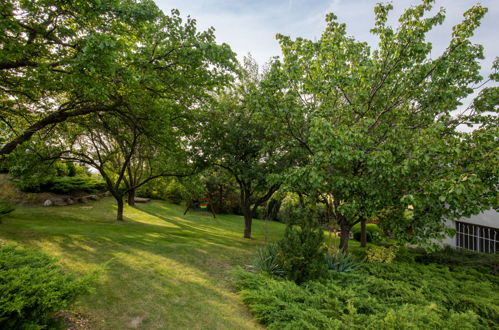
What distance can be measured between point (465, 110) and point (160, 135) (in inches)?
469

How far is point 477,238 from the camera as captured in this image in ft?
40.0

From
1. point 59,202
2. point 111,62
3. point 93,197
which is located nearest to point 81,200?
point 93,197

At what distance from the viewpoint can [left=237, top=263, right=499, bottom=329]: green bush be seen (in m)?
4.35

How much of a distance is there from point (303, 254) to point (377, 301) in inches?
77.3

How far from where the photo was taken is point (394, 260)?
8961 millimetres

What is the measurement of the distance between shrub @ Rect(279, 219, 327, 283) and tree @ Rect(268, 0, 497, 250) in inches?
55.3

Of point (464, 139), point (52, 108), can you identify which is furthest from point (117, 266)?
point (464, 139)

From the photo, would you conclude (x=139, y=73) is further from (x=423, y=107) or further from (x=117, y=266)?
(x=423, y=107)

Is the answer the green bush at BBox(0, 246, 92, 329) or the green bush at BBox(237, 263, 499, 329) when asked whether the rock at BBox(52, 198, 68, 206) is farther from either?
the green bush at BBox(237, 263, 499, 329)

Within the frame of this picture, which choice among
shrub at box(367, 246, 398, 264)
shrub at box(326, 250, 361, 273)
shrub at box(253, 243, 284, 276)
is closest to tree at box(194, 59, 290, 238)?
shrub at box(253, 243, 284, 276)

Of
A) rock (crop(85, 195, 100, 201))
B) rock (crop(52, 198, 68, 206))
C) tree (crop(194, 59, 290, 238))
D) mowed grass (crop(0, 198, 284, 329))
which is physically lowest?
mowed grass (crop(0, 198, 284, 329))

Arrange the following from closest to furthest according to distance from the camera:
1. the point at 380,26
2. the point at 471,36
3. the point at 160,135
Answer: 1. the point at 471,36
2. the point at 380,26
3. the point at 160,135

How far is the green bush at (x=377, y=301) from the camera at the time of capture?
4348 millimetres

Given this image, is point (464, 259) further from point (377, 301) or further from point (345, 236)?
point (377, 301)
